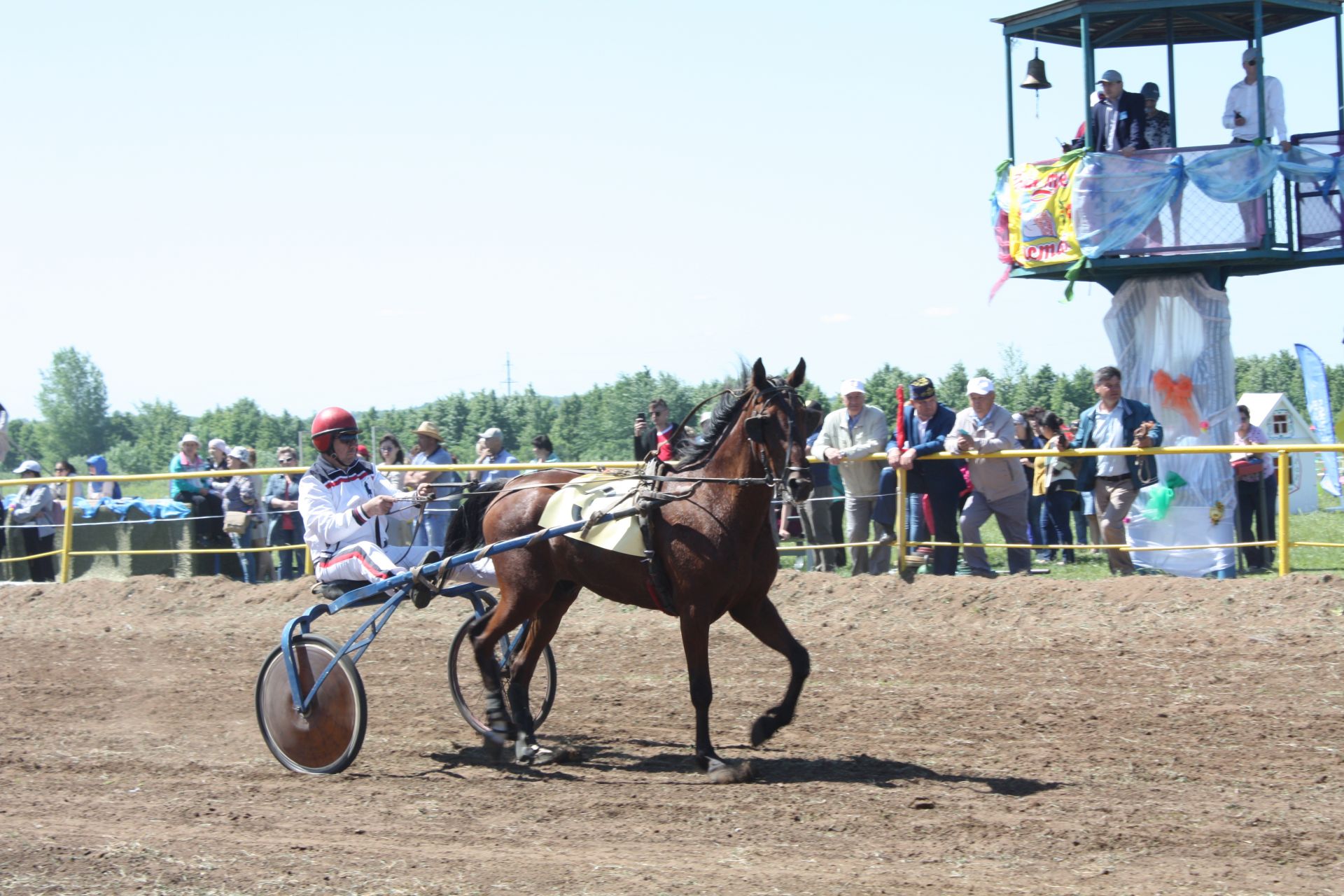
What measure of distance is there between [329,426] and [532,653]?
1.71 metres

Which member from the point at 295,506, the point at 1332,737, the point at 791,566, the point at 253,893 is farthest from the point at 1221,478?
the point at 253,893

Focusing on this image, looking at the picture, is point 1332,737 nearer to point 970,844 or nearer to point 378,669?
point 970,844

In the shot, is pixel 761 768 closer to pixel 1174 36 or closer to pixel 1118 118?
pixel 1118 118

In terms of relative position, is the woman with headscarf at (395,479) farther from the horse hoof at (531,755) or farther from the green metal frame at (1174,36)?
the green metal frame at (1174,36)

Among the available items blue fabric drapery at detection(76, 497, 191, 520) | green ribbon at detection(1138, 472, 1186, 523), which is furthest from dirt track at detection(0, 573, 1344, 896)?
blue fabric drapery at detection(76, 497, 191, 520)

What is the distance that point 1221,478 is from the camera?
41.9 ft

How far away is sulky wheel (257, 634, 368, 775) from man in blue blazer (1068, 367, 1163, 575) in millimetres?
6813

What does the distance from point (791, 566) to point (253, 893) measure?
28.6 feet

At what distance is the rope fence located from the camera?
34.9 ft

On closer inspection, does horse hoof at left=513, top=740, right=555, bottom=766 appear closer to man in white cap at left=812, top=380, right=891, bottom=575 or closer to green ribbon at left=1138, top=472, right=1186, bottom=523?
man in white cap at left=812, top=380, right=891, bottom=575

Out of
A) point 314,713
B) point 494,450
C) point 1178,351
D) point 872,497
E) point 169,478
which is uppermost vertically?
point 1178,351

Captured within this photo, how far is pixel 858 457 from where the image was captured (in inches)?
478

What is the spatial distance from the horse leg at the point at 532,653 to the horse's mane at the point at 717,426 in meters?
1.11

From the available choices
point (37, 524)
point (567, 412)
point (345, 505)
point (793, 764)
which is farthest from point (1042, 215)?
point (567, 412)
